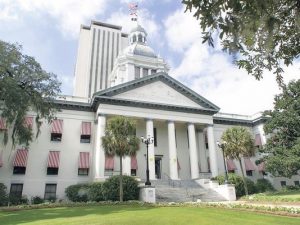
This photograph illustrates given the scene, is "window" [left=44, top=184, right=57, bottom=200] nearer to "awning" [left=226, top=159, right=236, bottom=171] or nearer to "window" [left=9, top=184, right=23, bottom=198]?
"window" [left=9, top=184, right=23, bottom=198]

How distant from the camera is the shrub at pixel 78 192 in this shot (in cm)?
2892

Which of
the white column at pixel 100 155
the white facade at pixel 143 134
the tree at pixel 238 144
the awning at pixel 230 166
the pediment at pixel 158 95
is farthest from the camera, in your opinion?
the awning at pixel 230 166

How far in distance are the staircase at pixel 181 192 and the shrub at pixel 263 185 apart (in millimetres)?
7158

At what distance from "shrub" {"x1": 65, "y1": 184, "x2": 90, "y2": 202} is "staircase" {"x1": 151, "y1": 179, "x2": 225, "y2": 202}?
7.08m

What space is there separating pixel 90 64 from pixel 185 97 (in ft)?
209

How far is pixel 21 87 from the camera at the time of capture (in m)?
24.5

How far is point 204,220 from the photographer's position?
12391 mm

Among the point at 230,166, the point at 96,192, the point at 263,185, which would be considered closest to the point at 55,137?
the point at 96,192

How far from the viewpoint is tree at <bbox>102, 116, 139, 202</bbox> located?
993 inches

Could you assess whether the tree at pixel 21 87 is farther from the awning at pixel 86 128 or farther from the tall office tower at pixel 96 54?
the tall office tower at pixel 96 54

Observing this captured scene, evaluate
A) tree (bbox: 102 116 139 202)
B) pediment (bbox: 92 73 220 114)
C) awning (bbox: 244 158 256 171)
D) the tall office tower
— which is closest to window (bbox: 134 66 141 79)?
pediment (bbox: 92 73 220 114)

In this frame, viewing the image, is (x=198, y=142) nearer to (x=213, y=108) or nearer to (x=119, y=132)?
(x=213, y=108)

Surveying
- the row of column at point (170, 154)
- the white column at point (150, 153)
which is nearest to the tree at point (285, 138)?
the row of column at point (170, 154)

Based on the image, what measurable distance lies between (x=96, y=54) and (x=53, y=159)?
69178mm
